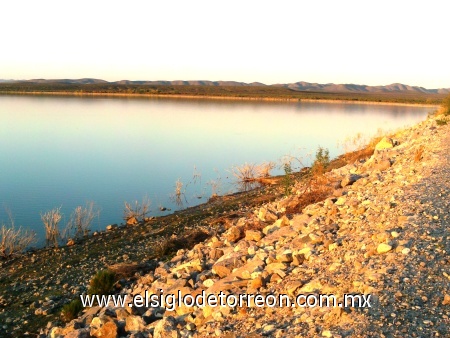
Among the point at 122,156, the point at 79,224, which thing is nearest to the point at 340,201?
the point at 79,224

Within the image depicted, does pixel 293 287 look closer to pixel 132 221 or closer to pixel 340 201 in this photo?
pixel 340 201

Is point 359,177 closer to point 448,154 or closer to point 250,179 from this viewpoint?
point 448,154

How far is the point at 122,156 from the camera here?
20.8 metres

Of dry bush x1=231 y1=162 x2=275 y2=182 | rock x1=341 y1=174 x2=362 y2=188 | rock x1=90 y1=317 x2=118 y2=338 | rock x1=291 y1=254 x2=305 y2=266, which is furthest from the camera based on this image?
dry bush x1=231 y1=162 x2=275 y2=182

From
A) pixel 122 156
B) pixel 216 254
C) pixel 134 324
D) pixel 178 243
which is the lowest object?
pixel 122 156

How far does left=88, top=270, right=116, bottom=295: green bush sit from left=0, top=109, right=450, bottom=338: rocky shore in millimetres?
144

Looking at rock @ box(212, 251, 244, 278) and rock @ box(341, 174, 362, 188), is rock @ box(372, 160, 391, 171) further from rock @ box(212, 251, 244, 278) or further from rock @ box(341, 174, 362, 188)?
rock @ box(212, 251, 244, 278)

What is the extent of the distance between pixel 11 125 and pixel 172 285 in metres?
27.7

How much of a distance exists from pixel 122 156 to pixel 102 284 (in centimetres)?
1495

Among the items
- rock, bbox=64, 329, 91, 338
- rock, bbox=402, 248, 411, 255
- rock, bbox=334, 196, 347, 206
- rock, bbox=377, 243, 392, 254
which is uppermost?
rock, bbox=402, 248, 411, 255

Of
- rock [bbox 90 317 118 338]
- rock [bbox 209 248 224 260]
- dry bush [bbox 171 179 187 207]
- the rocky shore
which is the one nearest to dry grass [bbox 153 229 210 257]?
the rocky shore

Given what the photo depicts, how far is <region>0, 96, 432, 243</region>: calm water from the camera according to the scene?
14.0 m

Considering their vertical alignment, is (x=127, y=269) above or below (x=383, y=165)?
below

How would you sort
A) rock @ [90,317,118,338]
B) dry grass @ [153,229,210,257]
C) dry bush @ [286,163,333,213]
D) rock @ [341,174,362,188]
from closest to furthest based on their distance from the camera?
rock @ [90,317,118,338]
dry bush @ [286,163,333,213]
dry grass @ [153,229,210,257]
rock @ [341,174,362,188]
